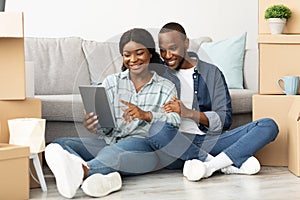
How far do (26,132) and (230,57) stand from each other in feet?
5.03

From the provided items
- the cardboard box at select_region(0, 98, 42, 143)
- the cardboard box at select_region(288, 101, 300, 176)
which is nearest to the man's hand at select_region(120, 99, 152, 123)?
the cardboard box at select_region(0, 98, 42, 143)

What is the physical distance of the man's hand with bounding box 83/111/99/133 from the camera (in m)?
2.73

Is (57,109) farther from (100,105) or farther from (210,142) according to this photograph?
(210,142)

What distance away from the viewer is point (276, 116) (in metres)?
3.16

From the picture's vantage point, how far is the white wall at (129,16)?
3943 millimetres

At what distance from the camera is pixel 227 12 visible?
4.20 metres

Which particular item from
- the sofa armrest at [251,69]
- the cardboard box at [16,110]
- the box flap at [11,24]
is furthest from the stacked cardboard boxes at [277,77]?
the box flap at [11,24]

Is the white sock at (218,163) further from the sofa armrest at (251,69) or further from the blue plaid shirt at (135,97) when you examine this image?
the sofa armrest at (251,69)

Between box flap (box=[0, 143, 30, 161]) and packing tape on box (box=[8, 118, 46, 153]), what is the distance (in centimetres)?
6

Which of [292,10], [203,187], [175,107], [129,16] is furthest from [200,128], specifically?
[129,16]

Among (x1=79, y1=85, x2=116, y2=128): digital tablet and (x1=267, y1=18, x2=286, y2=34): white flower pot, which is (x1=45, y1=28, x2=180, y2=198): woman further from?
(x1=267, y1=18, x2=286, y2=34): white flower pot

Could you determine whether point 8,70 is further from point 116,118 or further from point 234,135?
point 234,135

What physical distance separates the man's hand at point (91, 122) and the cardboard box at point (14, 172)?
352 millimetres

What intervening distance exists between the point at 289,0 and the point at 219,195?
1.14 m
